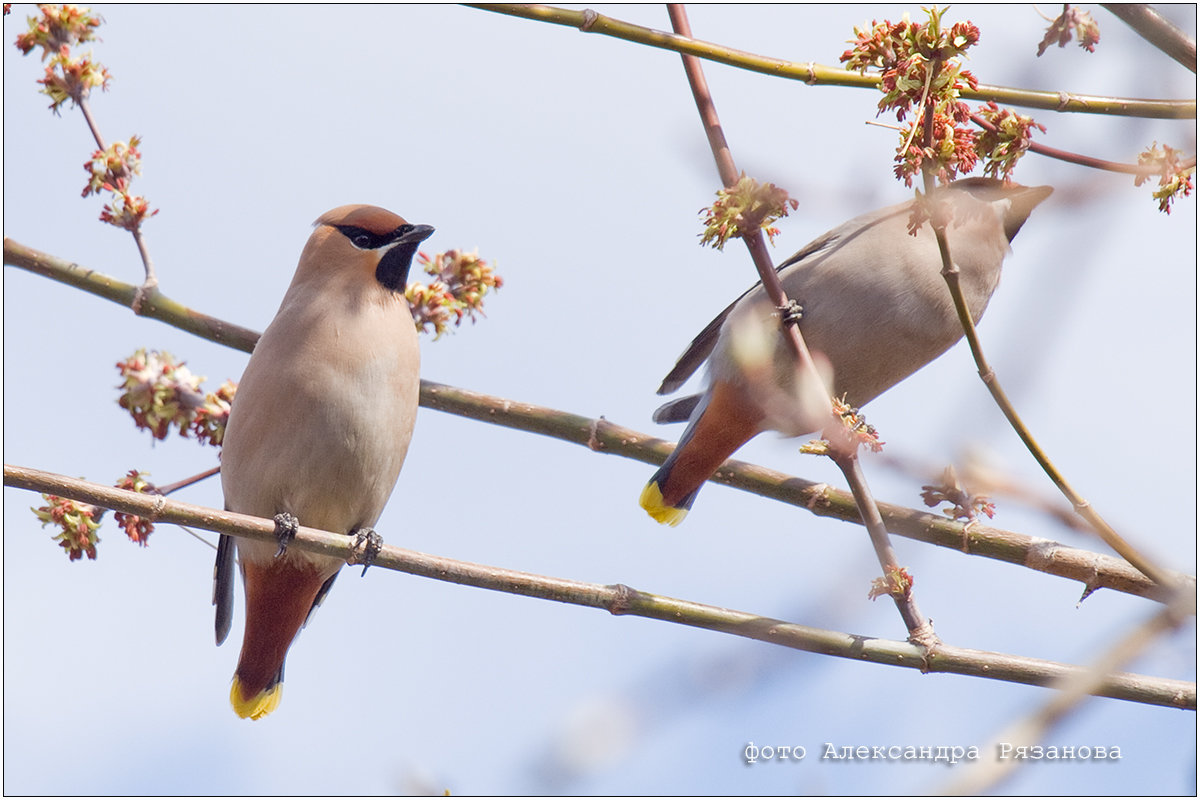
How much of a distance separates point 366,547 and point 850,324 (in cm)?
195

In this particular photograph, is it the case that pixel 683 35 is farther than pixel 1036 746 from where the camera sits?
Yes

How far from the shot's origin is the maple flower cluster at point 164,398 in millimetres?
3943

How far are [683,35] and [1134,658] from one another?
1887 millimetres

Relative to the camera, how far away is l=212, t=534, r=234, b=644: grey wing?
477 centimetres

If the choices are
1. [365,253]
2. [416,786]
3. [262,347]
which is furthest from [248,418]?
[416,786]

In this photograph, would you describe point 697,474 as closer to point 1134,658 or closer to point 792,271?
point 792,271

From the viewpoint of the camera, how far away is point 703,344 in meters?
5.19

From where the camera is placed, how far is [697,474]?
14.2 feet

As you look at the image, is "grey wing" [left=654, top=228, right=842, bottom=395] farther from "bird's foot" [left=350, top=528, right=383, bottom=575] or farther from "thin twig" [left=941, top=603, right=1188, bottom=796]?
"thin twig" [left=941, top=603, right=1188, bottom=796]

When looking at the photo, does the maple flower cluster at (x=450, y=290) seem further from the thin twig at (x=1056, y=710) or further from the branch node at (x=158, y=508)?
the thin twig at (x=1056, y=710)

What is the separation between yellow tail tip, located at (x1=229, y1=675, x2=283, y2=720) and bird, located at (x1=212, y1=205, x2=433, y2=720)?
0.64ft

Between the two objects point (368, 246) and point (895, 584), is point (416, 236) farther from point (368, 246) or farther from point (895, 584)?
point (895, 584)

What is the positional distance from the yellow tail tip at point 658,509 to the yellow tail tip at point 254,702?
1.69 m

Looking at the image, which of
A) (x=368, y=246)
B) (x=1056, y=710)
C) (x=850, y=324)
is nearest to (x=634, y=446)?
(x=850, y=324)
